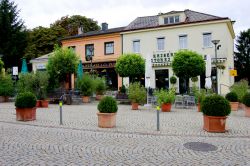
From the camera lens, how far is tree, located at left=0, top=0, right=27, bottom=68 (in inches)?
1673

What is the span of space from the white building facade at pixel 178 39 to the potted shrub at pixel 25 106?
1796cm

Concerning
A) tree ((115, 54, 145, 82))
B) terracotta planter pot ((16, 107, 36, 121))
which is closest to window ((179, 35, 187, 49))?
tree ((115, 54, 145, 82))

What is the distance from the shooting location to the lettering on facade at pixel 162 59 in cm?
3231

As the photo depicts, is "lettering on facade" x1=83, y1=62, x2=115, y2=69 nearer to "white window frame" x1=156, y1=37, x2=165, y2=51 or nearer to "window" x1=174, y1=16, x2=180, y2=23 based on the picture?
"white window frame" x1=156, y1=37, x2=165, y2=51

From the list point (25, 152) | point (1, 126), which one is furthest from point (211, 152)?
point (1, 126)

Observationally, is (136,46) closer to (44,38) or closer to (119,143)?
(44,38)

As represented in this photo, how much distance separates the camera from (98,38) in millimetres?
36625

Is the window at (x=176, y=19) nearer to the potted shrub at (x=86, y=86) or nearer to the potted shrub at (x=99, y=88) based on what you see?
the potted shrub at (x=99, y=88)

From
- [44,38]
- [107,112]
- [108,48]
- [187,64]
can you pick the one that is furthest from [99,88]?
[44,38]

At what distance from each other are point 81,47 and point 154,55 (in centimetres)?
967

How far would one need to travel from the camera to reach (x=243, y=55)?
51.5 metres

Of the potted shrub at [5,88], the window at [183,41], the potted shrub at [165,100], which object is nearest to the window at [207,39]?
the window at [183,41]

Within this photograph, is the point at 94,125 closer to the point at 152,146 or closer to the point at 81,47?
the point at 152,146

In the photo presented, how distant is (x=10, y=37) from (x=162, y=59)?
22407mm
